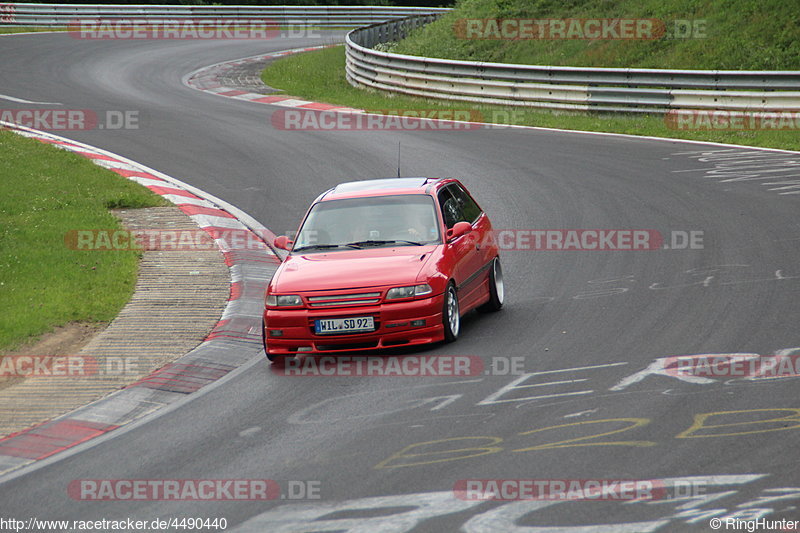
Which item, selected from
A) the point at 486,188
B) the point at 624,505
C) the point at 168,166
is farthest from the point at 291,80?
the point at 624,505

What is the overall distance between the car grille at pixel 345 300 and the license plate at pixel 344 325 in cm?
15

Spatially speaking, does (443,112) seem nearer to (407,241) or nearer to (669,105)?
(669,105)

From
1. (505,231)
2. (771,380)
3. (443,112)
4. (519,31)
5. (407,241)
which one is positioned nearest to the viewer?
(771,380)

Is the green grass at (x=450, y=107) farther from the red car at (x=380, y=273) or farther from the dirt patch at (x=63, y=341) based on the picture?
the dirt patch at (x=63, y=341)

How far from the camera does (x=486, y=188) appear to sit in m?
17.5

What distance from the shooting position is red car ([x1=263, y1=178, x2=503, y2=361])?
9.58 meters

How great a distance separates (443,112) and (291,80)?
792cm

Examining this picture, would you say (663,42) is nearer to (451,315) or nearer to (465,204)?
(465,204)

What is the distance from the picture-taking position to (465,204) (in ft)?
38.9

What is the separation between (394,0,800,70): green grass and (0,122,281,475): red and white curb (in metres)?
14.3

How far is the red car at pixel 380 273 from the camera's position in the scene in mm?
9578

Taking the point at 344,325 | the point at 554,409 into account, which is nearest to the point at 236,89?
the point at 344,325

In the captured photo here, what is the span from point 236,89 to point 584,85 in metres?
11.2

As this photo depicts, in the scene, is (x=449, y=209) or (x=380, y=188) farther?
(x=380, y=188)
